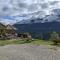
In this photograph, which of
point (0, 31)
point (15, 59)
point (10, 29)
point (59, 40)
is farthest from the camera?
point (10, 29)

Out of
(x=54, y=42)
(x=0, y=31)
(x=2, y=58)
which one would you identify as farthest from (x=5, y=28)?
(x=2, y=58)

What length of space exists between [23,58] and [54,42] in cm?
875

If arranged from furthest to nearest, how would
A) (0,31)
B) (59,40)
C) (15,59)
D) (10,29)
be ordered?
(10,29) < (0,31) < (59,40) < (15,59)

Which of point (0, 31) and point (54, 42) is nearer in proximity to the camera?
point (54, 42)

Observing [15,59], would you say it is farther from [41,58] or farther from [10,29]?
[10,29]

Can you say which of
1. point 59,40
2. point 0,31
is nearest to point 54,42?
point 59,40

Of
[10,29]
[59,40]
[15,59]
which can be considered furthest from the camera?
[10,29]

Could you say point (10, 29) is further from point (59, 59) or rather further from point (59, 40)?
point (59, 59)

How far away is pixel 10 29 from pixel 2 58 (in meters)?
25.6

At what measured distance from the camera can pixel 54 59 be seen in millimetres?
13492

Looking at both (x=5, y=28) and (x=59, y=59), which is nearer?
(x=59, y=59)

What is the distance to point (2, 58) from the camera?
45.1 ft

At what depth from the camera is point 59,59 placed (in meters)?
13.6

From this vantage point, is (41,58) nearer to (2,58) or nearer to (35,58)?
(35,58)
